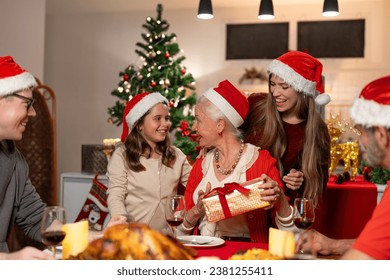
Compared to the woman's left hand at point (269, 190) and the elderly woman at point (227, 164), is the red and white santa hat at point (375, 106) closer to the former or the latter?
the woman's left hand at point (269, 190)

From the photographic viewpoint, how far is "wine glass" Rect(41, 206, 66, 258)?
67.5 inches

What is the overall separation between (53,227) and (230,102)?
1.32 m

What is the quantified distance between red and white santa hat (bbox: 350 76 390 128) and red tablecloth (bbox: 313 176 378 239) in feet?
9.03

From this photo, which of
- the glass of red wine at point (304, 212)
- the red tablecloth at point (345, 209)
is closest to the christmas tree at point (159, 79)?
the red tablecloth at point (345, 209)

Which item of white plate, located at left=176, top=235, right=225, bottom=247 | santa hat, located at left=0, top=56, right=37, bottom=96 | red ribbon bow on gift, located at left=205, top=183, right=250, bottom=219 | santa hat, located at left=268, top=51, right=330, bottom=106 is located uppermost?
santa hat, located at left=268, top=51, right=330, bottom=106

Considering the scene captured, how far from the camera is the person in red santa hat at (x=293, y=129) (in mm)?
3012

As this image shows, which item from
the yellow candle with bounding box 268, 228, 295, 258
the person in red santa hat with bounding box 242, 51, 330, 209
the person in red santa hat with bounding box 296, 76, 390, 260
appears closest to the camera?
the person in red santa hat with bounding box 296, 76, 390, 260

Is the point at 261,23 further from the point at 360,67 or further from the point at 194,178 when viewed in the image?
the point at 194,178

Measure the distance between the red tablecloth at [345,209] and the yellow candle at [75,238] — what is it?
9.27 feet

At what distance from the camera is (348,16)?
8.26 meters

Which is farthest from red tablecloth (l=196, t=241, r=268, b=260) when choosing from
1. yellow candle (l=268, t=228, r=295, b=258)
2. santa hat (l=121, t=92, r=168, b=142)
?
santa hat (l=121, t=92, r=168, b=142)

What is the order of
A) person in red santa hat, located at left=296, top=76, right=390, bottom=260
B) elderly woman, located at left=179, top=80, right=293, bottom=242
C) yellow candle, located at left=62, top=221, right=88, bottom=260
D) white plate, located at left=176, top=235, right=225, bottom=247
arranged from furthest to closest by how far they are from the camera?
elderly woman, located at left=179, top=80, right=293, bottom=242
white plate, located at left=176, top=235, right=225, bottom=247
yellow candle, located at left=62, top=221, right=88, bottom=260
person in red santa hat, located at left=296, top=76, right=390, bottom=260

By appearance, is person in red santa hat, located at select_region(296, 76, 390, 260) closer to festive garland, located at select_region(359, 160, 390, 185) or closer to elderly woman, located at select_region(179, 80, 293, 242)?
elderly woman, located at select_region(179, 80, 293, 242)

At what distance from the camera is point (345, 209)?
4223 millimetres
